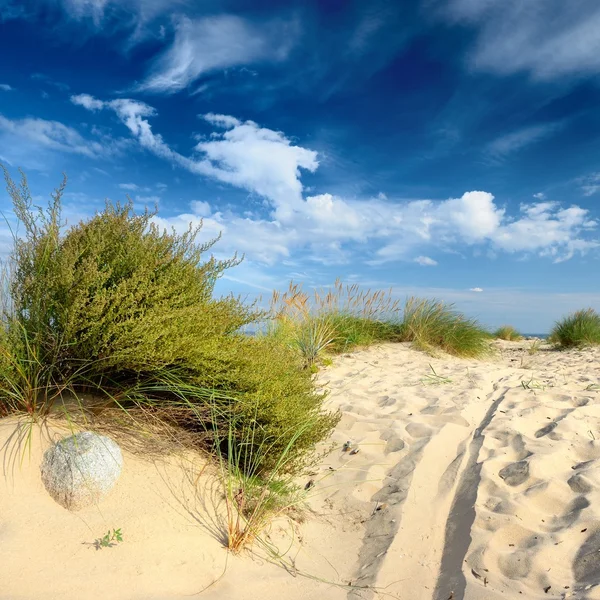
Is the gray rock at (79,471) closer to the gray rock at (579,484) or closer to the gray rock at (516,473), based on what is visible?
the gray rock at (516,473)

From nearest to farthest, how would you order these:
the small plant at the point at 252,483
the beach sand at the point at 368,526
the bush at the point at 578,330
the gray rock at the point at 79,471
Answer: the beach sand at the point at 368,526 < the gray rock at the point at 79,471 < the small plant at the point at 252,483 < the bush at the point at 578,330

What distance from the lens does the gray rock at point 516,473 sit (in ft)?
11.6

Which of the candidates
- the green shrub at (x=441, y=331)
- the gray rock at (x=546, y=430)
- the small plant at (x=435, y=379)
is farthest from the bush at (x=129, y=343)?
the green shrub at (x=441, y=331)

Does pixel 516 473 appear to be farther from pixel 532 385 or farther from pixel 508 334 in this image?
pixel 508 334

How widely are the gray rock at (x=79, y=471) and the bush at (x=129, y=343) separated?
330 millimetres

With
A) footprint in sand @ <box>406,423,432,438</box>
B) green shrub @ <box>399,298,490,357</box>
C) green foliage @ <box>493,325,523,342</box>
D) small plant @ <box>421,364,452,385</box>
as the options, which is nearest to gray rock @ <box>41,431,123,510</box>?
footprint in sand @ <box>406,423,432,438</box>

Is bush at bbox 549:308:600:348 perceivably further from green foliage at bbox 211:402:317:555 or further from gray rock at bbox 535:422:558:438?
green foliage at bbox 211:402:317:555

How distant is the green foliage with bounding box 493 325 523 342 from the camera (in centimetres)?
1681

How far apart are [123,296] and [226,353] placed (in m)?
0.81

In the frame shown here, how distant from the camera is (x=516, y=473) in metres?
3.63

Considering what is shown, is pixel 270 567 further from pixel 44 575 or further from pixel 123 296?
pixel 123 296

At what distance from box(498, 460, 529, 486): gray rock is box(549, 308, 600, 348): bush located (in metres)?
10.1

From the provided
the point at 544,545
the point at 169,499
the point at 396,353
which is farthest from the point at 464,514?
the point at 396,353

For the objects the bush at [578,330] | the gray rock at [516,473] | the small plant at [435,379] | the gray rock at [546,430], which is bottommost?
the gray rock at [516,473]
